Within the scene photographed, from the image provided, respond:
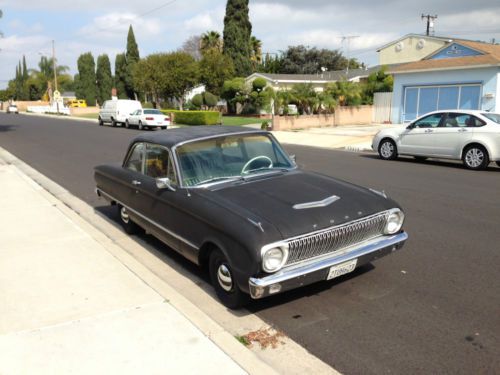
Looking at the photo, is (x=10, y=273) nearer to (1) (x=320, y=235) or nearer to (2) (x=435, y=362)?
(1) (x=320, y=235)

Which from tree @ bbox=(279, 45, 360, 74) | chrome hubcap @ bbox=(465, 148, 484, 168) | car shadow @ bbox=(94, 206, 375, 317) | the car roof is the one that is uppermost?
tree @ bbox=(279, 45, 360, 74)

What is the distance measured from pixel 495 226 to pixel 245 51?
142ft

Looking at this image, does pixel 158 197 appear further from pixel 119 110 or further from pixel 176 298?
pixel 119 110

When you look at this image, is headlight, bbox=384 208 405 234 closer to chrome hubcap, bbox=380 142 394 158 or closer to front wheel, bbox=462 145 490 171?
front wheel, bbox=462 145 490 171

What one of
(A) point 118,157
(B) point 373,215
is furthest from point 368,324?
(A) point 118,157

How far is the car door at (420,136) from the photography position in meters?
13.1

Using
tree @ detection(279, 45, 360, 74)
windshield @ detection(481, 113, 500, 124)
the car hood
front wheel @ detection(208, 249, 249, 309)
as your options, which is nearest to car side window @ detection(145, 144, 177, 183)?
the car hood

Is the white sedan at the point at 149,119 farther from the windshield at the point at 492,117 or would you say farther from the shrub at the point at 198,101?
the windshield at the point at 492,117

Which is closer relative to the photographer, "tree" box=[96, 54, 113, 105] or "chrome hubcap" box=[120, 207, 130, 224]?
"chrome hubcap" box=[120, 207, 130, 224]

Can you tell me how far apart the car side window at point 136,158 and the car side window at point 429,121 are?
958 centimetres

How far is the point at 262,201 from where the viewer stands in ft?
13.8

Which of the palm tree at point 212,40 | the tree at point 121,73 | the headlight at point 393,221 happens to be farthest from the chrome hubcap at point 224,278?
the tree at point 121,73

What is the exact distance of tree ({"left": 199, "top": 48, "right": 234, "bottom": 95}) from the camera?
43.0 metres

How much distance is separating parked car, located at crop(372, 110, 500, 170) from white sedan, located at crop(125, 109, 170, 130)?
18059mm
